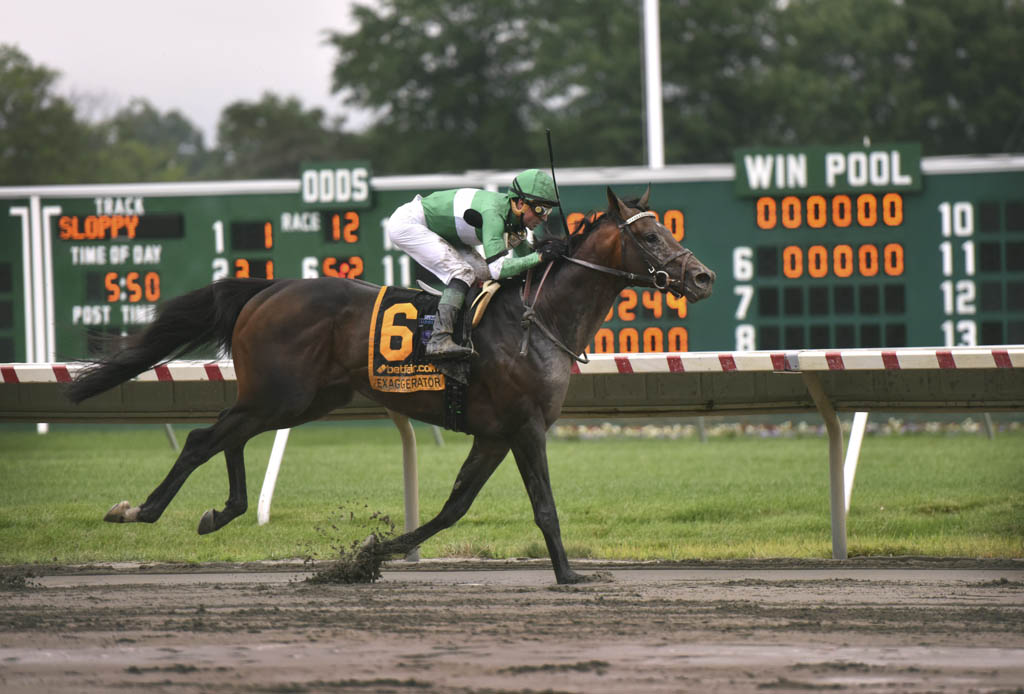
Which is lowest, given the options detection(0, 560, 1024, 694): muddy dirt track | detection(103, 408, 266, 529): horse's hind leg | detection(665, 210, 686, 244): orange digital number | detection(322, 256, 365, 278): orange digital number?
detection(0, 560, 1024, 694): muddy dirt track

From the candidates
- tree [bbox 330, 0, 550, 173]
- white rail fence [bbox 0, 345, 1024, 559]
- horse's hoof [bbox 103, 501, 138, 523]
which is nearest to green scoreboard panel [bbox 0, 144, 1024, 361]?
white rail fence [bbox 0, 345, 1024, 559]

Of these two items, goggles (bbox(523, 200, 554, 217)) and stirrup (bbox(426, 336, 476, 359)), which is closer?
stirrup (bbox(426, 336, 476, 359))

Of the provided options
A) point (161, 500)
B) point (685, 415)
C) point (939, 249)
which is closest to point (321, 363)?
point (161, 500)

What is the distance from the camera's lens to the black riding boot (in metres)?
6.62

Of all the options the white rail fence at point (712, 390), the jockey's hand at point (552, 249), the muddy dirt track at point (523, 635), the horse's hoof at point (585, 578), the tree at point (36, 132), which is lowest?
the horse's hoof at point (585, 578)

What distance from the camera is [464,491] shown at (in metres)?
6.95

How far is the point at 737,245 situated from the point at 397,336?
672 cm

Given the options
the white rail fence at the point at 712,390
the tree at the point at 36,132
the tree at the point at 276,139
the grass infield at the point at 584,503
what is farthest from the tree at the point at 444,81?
the white rail fence at the point at 712,390

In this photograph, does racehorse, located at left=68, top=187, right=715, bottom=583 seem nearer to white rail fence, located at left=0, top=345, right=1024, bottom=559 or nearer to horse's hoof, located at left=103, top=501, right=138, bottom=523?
horse's hoof, located at left=103, top=501, right=138, bottom=523

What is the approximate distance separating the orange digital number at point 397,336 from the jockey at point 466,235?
180 millimetres

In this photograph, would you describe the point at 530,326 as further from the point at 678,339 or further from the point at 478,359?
the point at 678,339

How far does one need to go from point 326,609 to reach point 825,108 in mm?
35183

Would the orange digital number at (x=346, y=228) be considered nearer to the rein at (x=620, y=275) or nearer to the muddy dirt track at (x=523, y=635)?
the rein at (x=620, y=275)

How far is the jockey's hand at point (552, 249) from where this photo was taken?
22.9 ft
